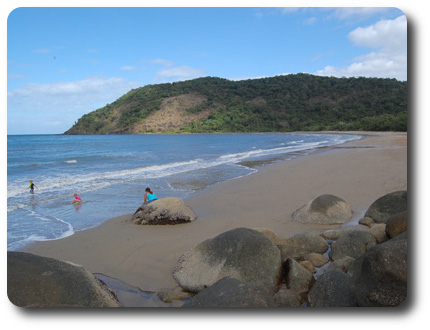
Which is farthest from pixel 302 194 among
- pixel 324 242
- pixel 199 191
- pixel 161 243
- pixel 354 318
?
pixel 354 318

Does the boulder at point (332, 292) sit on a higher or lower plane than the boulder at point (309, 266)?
higher

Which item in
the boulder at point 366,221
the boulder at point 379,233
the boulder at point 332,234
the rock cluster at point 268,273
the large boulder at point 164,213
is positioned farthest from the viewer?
the large boulder at point 164,213

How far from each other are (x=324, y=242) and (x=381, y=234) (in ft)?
3.51

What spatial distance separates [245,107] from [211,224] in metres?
105

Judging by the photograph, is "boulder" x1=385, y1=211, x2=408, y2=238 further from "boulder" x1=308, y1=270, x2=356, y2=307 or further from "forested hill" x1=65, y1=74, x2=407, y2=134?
"forested hill" x1=65, y1=74, x2=407, y2=134

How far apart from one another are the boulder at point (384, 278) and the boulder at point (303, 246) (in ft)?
8.96

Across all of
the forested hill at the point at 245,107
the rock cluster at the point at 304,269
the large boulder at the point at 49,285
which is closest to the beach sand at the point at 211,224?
the rock cluster at the point at 304,269

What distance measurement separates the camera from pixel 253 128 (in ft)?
347

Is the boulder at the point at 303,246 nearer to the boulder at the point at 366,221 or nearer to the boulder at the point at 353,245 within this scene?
the boulder at the point at 353,245

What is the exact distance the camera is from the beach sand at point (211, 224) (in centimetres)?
669

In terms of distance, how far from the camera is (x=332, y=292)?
14.0 ft

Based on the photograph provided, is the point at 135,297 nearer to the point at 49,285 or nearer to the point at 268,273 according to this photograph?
the point at 49,285

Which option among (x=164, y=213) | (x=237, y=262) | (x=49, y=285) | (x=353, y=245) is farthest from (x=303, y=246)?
(x=49, y=285)
